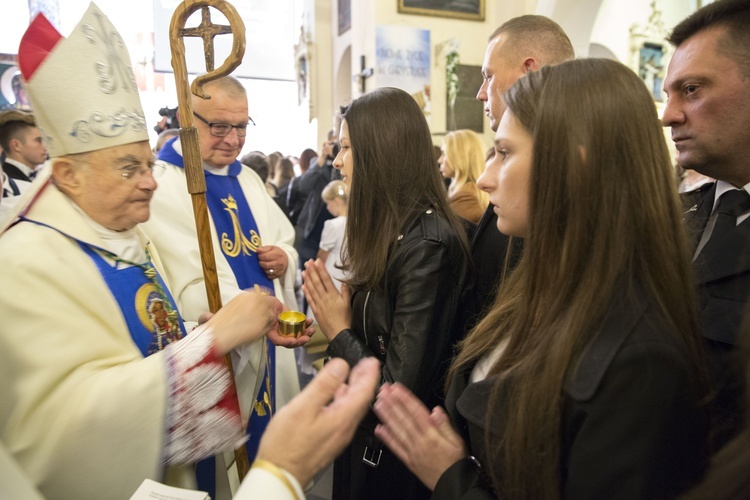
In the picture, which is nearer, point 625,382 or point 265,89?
point 625,382

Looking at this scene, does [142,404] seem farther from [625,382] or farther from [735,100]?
[735,100]

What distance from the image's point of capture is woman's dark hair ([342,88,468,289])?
187cm

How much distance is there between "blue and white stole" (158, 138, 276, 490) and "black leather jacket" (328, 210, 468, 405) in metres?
0.85

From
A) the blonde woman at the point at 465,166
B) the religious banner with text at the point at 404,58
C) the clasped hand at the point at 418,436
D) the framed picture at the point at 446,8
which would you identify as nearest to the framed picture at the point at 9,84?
the religious banner with text at the point at 404,58

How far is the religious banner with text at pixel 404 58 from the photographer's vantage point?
894 cm

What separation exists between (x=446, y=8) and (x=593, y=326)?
9.04 m

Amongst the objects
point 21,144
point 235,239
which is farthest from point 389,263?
point 21,144

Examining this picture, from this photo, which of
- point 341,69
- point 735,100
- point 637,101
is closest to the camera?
point 637,101

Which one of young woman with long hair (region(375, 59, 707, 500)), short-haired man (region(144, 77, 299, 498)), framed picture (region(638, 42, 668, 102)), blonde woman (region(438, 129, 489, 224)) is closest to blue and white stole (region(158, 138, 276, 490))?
short-haired man (region(144, 77, 299, 498))

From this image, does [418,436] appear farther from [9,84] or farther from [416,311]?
[9,84]

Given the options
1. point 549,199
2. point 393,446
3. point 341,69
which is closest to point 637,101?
point 549,199

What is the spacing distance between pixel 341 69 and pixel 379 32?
3209mm

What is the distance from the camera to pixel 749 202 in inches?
63.1

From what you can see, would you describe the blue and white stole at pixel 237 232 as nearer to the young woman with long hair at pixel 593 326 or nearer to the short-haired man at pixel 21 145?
the young woman with long hair at pixel 593 326
